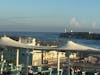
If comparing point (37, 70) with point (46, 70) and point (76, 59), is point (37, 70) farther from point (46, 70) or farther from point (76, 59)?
point (76, 59)

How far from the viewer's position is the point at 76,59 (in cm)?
2964

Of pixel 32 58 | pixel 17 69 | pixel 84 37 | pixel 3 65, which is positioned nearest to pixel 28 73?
pixel 17 69

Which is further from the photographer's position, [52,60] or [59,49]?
[52,60]

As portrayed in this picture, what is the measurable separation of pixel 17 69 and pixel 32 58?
5860mm

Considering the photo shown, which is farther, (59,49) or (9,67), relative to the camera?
(9,67)

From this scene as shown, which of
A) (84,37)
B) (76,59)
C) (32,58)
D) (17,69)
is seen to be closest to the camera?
(17,69)

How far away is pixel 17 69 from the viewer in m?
21.7

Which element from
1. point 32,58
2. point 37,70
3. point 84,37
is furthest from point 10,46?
point 84,37

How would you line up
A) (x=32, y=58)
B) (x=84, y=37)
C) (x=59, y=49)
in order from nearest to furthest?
(x=59, y=49), (x=32, y=58), (x=84, y=37)

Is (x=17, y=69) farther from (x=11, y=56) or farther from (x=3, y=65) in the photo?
(x=11, y=56)

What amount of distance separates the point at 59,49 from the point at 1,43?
3161 millimetres

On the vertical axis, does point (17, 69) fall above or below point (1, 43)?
below

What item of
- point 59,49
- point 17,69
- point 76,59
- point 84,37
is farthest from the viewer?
point 84,37

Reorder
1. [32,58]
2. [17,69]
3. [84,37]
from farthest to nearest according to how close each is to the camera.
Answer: [84,37] → [32,58] → [17,69]
